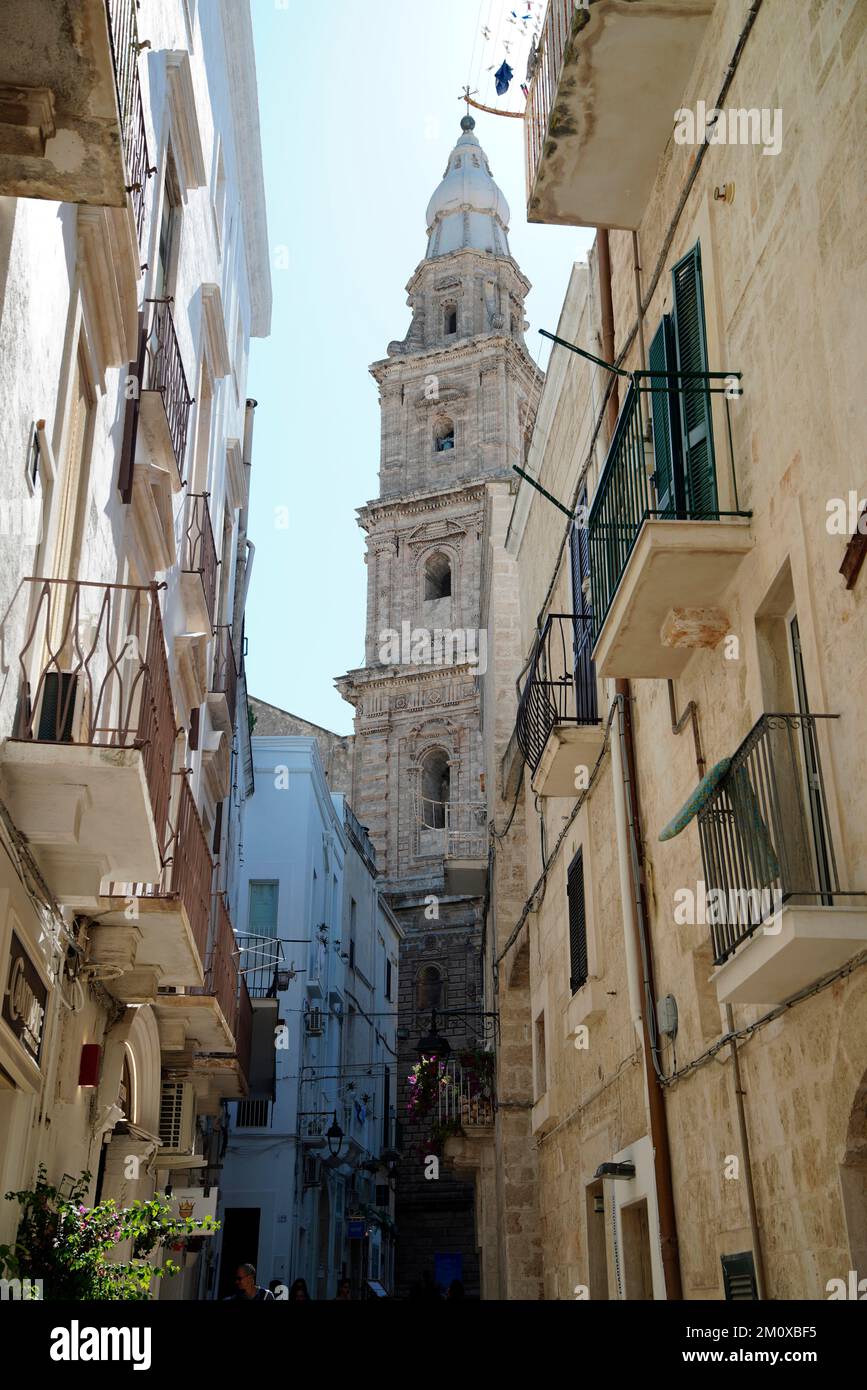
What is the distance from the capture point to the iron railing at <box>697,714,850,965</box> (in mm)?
5414

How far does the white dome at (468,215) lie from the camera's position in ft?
196

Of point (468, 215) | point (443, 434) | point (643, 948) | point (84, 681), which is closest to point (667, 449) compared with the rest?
point (643, 948)

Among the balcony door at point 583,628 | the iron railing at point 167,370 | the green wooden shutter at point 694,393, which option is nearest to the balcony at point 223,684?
the iron railing at point 167,370

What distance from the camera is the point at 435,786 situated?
4828 centimetres

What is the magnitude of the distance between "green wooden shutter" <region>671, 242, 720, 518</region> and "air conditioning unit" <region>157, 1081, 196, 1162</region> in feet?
32.5

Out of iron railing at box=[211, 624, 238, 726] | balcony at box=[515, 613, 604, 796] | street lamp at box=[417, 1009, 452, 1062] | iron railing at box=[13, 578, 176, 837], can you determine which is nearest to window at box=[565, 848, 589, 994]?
balcony at box=[515, 613, 604, 796]

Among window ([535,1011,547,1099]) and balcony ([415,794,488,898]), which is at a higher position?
balcony ([415,794,488,898])

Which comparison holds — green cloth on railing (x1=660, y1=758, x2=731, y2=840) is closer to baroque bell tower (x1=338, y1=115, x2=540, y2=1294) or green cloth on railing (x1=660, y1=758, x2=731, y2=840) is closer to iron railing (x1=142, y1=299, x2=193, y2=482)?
iron railing (x1=142, y1=299, x2=193, y2=482)

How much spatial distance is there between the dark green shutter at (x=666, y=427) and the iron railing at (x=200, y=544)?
5673 millimetres

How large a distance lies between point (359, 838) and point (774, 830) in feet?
112

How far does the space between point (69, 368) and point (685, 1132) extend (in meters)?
5.42

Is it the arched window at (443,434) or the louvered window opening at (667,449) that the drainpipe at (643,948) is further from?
the arched window at (443,434)

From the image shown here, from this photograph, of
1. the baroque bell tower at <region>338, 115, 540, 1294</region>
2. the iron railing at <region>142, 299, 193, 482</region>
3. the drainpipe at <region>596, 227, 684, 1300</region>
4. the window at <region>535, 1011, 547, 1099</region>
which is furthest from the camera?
the baroque bell tower at <region>338, 115, 540, 1294</region>

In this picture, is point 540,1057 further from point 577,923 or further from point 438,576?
point 438,576
